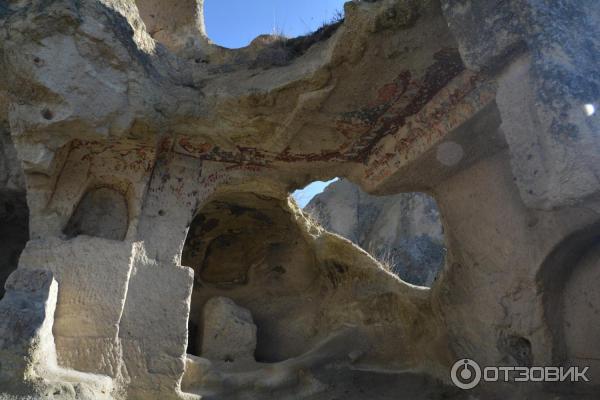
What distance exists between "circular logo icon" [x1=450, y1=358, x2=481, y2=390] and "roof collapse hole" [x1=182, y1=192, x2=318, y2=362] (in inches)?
61.0

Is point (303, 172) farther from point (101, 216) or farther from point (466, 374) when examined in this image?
point (466, 374)

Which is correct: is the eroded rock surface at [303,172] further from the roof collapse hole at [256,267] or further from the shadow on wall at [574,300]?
the roof collapse hole at [256,267]

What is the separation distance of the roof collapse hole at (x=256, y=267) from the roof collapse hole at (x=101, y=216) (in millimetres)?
1078

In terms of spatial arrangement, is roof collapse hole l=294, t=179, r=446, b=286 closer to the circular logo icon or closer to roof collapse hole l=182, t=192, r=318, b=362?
roof collapse hole l=182, t=192, r=318, b=362

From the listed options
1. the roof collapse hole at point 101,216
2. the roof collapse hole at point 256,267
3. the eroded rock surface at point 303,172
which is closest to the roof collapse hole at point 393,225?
the roof collapse hole at point 256,267

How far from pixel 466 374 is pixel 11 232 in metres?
4.82

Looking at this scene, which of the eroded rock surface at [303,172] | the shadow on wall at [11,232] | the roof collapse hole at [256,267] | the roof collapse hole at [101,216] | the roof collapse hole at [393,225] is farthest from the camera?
the roof collapse hole at [393,225]

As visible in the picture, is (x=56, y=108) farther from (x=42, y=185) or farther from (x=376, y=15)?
(x=376, y=15)

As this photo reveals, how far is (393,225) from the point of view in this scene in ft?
38.6

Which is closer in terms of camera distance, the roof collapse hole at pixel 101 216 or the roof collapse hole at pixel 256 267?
the roof collapse hole at pixel 101 216

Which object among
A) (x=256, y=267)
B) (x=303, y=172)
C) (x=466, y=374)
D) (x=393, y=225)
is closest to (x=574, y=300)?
(x=466, y=374)

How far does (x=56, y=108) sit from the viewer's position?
13.0 ft

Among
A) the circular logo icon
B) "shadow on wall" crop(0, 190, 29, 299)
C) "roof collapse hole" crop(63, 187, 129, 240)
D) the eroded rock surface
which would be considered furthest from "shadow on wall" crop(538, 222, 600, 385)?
"shadow on wall" crop(0, 190, 29, 299)

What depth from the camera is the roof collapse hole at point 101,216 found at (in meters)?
4.42
